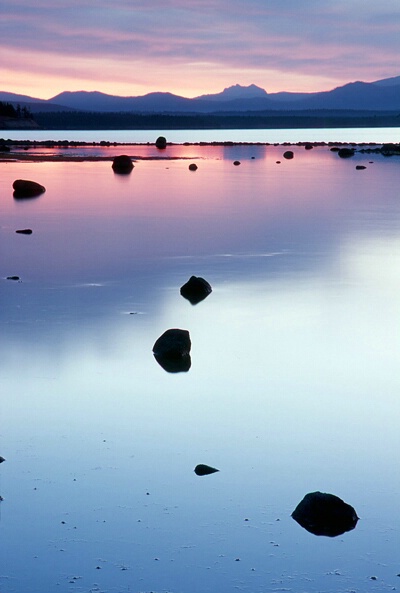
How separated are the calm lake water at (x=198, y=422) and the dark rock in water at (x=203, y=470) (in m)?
0.06

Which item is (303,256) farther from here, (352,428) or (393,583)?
(393,583)

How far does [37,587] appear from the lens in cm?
529

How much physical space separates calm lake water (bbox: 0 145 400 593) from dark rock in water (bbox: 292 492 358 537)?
8 centimetres

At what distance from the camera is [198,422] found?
320 inches

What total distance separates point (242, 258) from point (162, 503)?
12.5m

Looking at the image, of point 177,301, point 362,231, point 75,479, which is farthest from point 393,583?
point 362,231

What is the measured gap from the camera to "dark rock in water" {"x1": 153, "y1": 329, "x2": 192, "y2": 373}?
10156 millimetres

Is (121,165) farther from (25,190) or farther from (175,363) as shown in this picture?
(175,363)

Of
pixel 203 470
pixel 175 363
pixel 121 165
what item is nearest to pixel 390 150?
pixel 121 165

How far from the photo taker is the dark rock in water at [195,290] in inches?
548

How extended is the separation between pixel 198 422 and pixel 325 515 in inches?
85.9

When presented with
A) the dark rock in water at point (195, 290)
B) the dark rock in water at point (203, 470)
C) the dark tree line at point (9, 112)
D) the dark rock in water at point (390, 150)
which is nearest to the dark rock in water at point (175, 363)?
the dark rock in water at point (203, 470)

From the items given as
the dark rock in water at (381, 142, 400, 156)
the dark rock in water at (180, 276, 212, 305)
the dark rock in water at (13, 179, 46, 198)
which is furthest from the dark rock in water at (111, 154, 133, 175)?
the dark rock in water at (180, 276, 212, 305)

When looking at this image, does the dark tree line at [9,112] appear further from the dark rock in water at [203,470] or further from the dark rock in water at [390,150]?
the dark rock in water at [203,470]
